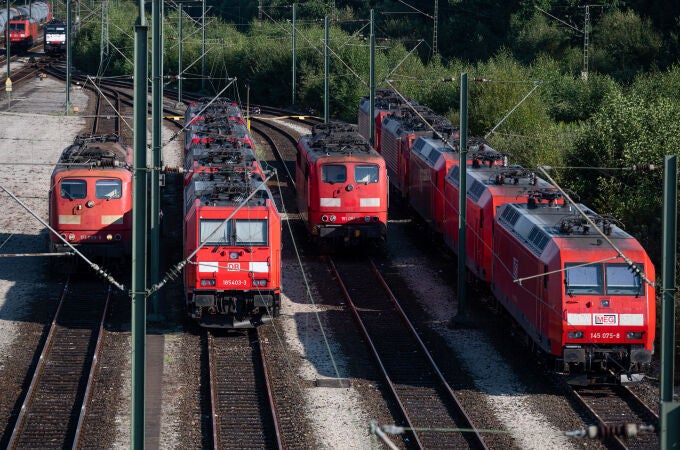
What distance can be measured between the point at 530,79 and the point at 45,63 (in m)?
53.4

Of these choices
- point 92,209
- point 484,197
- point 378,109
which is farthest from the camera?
point 378,109

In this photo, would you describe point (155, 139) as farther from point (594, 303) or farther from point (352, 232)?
point (594, 303)

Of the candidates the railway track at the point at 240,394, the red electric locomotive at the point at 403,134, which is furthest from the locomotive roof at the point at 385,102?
the railway track at the point at 240,394

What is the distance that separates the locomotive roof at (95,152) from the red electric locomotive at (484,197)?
346 inches

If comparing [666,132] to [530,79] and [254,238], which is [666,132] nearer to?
[254,238]

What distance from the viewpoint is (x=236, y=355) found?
24391 mm

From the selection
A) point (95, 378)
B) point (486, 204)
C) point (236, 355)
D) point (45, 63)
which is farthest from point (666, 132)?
point (45, 63)

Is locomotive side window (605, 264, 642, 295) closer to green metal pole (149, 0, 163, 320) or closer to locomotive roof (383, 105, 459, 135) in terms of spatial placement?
green metal pole (149, 0, 163, 320)

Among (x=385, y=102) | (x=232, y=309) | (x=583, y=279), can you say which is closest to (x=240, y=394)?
(x=232, y=309)

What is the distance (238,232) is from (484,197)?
21.5 ft

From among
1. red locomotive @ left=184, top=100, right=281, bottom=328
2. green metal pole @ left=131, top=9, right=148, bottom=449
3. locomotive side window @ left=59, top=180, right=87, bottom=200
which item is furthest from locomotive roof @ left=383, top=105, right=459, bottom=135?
green metal pole @ left=131, top=9, right=148, bottom=449

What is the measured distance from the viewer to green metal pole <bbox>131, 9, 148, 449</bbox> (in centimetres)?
1482

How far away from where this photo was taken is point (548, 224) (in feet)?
77.7

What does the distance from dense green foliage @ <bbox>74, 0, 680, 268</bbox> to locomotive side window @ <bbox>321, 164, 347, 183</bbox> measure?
14.6 feet
